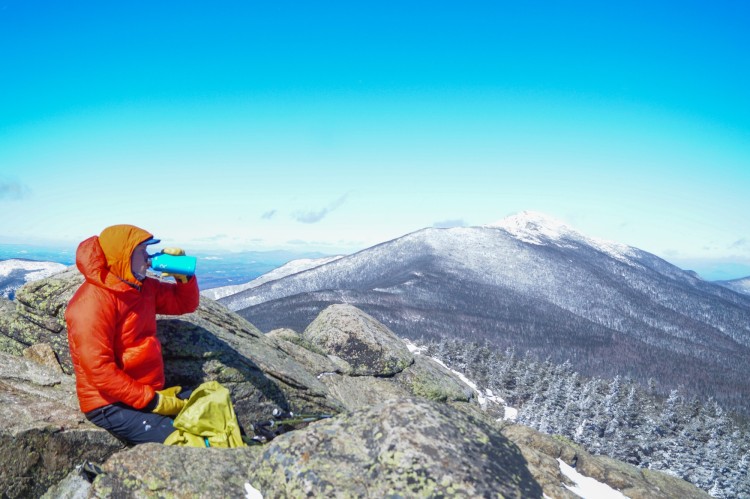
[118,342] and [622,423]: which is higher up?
[118,342]

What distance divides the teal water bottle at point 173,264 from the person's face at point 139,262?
21cm

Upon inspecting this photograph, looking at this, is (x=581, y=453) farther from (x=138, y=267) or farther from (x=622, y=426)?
(x=622, y=426)

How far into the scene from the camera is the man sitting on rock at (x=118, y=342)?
7797 mm

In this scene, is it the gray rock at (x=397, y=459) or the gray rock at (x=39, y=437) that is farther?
the gray rock at (x=39, y=437)

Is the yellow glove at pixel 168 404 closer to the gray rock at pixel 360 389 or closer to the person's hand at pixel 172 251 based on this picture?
the person's hand at pixel 172 251

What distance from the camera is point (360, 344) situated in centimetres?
2102

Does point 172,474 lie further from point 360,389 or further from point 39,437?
point 360,389

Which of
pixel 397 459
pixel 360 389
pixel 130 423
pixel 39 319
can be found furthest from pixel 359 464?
pixel 360 389

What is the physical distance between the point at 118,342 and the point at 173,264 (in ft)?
6.33

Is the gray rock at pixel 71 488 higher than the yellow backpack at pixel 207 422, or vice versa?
the yellow backpack at pixel 207 422

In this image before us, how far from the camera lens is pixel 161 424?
8523 millimetres

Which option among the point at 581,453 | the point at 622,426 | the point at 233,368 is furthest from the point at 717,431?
the point at 233,368

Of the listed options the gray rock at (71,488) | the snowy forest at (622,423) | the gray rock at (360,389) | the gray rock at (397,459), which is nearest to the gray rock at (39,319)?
the gray rock at (71,488)

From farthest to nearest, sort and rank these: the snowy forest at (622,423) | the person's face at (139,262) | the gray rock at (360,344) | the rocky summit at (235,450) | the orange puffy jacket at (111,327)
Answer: the snowy forest at (622,423) < the gray rock at (360,344) < the person's face at (139,262) < the orange puffy jacket at (111,327) < the rocky summit at (235,450)
